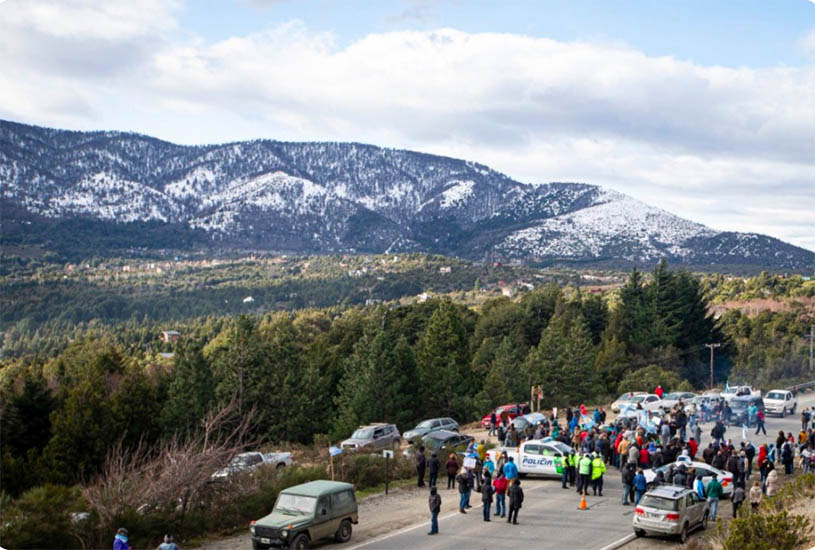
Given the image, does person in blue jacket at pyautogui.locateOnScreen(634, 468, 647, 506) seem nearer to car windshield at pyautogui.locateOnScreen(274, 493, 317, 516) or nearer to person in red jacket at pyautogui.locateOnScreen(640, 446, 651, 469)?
person in red jacket at pyautogui.locateOnScreen(640, 446, 651, 469)

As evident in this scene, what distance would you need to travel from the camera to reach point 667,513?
1952 centimetres

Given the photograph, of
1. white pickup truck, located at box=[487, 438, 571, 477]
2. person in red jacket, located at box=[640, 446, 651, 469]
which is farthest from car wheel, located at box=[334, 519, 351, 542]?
person in red jacket, located at box=[640, 446, 651, 469]

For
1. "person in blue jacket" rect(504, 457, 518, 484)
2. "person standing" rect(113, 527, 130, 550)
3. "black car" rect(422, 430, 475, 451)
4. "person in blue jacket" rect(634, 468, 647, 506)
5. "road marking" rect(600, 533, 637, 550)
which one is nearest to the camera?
"person standing" rect(113, 527, 130, 550)

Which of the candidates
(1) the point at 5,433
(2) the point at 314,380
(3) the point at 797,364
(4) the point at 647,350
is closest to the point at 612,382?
(4) the point at 647,350

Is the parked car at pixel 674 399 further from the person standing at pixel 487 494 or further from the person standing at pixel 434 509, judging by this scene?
the person standing at pixel 434 509

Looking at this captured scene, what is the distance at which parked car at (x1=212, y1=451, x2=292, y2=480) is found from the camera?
21828 millimetres

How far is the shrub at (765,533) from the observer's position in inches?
623

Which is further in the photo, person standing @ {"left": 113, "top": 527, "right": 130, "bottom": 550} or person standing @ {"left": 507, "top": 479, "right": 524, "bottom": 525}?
person standing @ {"left": 507, "top": 479, "right": 524, "bottom": 525}

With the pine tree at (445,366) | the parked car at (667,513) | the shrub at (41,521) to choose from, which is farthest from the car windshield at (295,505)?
the pine tree at (445,366)

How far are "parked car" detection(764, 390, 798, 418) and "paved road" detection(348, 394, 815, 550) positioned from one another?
23.1m

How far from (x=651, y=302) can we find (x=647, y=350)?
17.3ft

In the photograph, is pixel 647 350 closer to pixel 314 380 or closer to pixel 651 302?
pixel 651 302

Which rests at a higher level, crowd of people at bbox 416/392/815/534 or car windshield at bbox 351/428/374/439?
crowd of people at bbox 416/392/815/534

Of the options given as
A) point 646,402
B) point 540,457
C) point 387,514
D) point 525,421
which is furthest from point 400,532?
point 646,402
